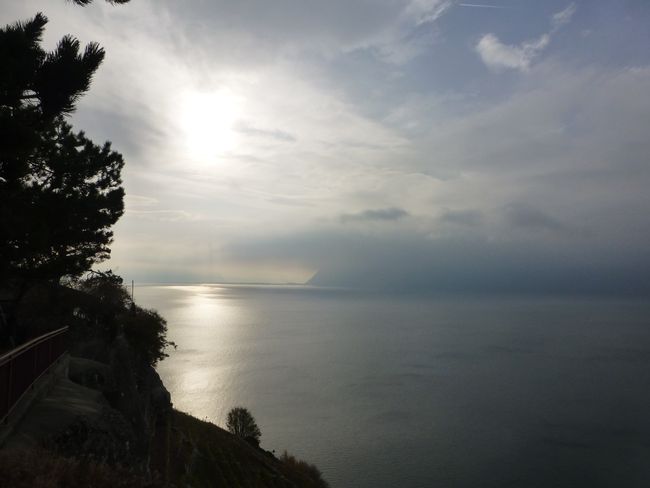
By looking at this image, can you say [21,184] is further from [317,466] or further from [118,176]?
[317,466]

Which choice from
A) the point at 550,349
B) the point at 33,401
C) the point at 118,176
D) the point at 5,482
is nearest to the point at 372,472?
the point at 118,176

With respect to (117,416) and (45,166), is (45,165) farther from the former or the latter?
(117,416)

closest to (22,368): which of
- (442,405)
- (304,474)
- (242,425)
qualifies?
(304,474)

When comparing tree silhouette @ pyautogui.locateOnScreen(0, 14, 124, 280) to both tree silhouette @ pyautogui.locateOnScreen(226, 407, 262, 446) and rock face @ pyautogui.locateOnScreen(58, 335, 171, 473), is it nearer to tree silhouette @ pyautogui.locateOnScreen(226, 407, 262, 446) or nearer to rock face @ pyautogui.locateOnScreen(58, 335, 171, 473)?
rock face @ pyautogui.locateOnScreen(58, 335, 171, 473)

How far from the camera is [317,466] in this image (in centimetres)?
5597

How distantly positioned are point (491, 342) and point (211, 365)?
101 metres

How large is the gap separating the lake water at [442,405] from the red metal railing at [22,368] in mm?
46884

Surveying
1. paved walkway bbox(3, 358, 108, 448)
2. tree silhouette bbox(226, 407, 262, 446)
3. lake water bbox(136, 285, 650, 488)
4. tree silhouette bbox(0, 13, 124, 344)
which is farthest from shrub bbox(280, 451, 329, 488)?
paved walkway bbox(3, 358, 108, 448)

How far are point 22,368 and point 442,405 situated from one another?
270ft

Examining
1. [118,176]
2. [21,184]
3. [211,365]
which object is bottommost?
[211,365]

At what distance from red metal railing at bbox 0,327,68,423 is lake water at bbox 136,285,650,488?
46884 mm

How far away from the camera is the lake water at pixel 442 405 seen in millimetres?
55688

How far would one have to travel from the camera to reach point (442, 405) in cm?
8194

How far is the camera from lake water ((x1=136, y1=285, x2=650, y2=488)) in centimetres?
5569
